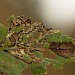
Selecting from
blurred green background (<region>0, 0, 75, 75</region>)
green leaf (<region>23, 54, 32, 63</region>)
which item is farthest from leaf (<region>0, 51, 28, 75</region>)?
blurred green background (<region>0, 0, 75, 75</region>)

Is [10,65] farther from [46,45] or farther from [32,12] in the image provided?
[32,12]

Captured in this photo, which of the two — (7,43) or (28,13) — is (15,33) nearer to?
(7,43)

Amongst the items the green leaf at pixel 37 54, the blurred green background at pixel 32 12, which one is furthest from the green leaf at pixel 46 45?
the blurred green background at pixel 32 12

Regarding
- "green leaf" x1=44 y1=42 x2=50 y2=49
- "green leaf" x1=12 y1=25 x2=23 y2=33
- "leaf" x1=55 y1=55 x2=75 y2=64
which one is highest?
"green leaf" x1=12 y1=25 x2=23 y2=33

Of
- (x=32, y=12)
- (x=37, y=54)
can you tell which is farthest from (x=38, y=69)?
(x=32, y=12)

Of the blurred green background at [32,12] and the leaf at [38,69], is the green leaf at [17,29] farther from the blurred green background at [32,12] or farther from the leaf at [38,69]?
the blurred green background at [32,12]

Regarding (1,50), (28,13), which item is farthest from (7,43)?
(28,13)

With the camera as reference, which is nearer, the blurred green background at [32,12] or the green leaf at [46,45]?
the green leaf at [46,45]

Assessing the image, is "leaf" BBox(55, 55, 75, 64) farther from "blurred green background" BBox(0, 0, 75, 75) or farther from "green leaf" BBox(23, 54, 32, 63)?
"blurred green background" BBox(0, 0, 75, 75)
